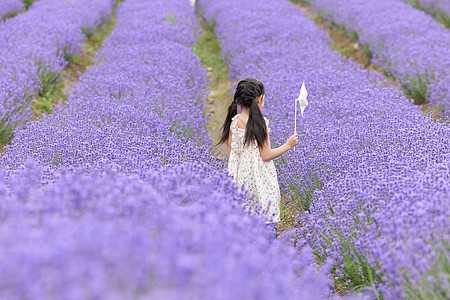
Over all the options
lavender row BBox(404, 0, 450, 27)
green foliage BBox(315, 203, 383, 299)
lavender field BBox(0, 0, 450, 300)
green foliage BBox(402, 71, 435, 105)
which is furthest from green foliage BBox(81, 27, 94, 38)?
green foliage BBox(315, 203, 383, 299)

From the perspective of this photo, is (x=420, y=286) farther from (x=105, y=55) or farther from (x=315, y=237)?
(x=105, y=55)

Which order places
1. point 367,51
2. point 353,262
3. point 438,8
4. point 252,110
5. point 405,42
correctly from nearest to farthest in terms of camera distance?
Answer: point 353,262 < point 252,110 < point 405,42 < point 367,51 < point 438,8

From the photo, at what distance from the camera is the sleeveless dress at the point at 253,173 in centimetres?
309

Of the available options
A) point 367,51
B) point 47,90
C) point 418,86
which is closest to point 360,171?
point 418,86

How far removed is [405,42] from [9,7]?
7.86 meters

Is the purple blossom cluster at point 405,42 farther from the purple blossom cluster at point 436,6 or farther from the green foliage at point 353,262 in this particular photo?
the green foliage at point 353,262

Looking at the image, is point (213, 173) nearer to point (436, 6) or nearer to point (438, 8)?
point (438, 8)

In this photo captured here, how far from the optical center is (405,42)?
6418 mm

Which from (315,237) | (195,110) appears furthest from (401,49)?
(315,237)

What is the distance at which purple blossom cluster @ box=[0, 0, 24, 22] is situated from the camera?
9.05 meters

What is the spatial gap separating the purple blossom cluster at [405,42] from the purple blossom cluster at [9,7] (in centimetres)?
674

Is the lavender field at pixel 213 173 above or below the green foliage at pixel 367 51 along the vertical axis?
above

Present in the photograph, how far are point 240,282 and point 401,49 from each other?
572 centimetres

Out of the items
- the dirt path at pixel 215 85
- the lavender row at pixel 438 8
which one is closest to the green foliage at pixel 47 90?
the dirt path at pixel 215 85
